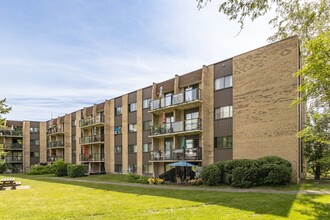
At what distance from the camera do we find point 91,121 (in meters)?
41.1

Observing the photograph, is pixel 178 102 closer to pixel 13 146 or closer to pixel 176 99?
pixel 176 99

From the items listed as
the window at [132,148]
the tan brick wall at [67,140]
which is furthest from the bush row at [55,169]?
the window at [132,148]

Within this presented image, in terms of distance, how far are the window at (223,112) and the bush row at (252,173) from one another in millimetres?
5032

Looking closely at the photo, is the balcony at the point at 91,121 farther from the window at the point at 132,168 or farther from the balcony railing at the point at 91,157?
the window at the point at 132,168

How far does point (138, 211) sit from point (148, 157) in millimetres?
20549

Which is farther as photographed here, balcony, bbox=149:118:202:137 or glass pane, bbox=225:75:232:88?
balcony, bbox=149:118:202:137

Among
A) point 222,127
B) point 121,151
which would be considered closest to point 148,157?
point 121,151

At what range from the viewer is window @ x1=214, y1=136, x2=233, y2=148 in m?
23.5

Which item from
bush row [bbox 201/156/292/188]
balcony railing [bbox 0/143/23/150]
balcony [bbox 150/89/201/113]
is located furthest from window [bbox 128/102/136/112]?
balcony railing [bbox 0/143/23/150]

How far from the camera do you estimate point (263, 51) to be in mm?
21750

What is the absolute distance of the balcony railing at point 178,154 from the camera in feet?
81.6

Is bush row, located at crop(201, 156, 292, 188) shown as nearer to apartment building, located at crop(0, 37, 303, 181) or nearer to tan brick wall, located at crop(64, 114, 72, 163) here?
apartment building, located at crop(0, 37, 303, 181)

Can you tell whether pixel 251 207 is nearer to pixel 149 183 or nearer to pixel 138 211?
pixel 138 211

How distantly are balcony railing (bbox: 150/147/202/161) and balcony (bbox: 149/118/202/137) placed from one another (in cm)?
176
